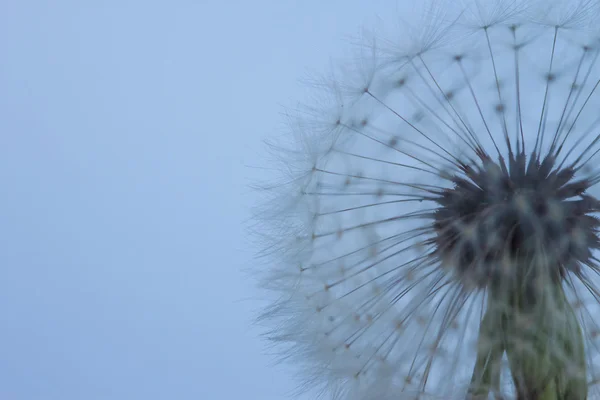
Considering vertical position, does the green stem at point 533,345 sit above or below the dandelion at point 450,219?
below

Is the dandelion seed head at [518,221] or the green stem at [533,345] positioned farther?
the dandelion seed head at [518,221]

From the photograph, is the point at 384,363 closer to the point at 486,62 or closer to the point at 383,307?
the point at 383,307

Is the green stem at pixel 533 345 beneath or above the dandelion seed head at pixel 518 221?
beneath

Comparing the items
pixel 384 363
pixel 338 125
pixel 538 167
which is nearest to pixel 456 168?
pixel 538 167

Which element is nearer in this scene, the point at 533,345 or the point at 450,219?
the point at 533,345

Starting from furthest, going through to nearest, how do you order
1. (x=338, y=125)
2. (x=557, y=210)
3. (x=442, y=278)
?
1. (x=338, y=125)
2. (x=442, y=278)
3. (x=557, y=210)

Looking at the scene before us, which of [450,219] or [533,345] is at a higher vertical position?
[450,219]

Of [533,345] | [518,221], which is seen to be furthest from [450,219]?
[533,345]

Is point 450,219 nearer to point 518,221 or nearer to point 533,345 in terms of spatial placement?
point 518,221
